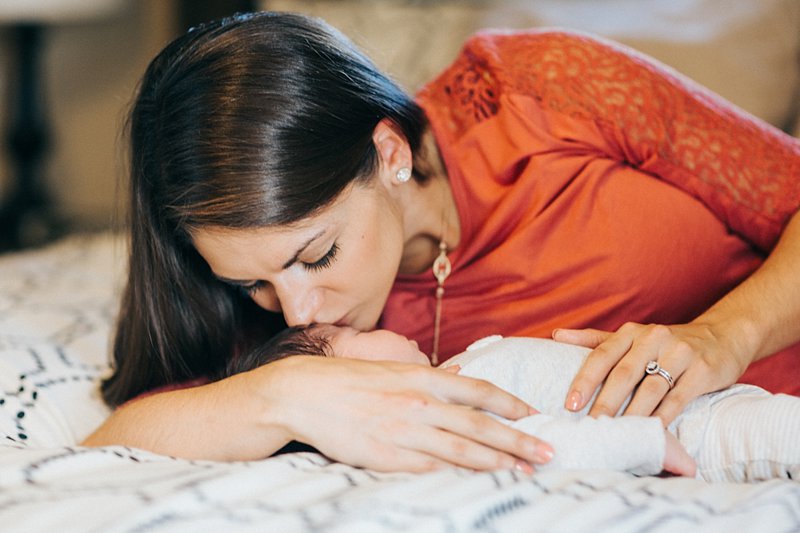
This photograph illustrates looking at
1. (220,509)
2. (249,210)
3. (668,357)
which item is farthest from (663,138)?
(220,509)

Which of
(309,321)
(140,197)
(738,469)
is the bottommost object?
(738,469)

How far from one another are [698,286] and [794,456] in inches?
17.4

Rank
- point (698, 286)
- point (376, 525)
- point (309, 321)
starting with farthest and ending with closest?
point (698, 286), point (309, 321), point (376, 525)

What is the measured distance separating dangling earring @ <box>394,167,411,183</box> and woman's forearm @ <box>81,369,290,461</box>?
427 millimetres

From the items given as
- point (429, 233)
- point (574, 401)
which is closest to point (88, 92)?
point (429, 233)

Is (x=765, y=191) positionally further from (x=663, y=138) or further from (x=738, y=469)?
(x=738, y=469)

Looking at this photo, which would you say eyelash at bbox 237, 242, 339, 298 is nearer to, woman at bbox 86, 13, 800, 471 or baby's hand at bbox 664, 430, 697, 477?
woman at bbox 86, 13, 800, 471

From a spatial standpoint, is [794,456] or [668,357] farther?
[668,357]

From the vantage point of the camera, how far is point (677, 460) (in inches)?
38.4

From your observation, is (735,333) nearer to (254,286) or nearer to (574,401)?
(574,401)

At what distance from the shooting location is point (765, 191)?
136 cm

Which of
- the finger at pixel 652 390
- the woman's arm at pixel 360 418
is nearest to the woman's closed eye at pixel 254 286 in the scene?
the woman's arm at pixel 360 418

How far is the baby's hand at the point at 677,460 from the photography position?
97 cm

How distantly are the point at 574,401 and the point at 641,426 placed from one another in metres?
0.10
